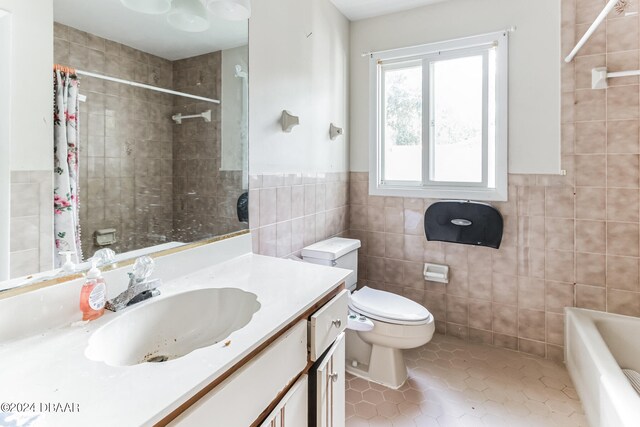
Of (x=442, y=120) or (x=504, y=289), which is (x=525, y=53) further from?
(x=504, y=289)

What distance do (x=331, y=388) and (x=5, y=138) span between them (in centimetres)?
121

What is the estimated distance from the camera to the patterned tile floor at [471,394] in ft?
5.40

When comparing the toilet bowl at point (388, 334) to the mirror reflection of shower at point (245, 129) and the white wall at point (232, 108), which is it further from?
the white wall at point (232, 108)

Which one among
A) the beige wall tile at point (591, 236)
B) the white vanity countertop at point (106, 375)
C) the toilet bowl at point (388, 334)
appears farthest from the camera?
the beige wall tile at point (591, 236)

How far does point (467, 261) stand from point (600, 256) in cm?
74

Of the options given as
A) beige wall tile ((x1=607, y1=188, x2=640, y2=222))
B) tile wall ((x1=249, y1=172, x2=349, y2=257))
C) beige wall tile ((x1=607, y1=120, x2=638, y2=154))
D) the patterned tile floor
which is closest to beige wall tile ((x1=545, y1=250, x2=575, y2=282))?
beige wall tile ((x1=607, y1=188, x2=640, y2=222))

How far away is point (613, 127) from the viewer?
1921 millimetres

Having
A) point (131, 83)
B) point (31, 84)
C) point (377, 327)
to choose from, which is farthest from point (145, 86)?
point (377, 327)

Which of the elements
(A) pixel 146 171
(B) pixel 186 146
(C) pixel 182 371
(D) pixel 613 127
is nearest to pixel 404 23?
(D) pixel 613 127

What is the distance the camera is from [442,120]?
96.2 inches

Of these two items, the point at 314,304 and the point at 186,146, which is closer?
the point at 314,304

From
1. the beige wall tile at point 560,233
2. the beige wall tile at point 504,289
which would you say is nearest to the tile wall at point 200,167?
the beige wall tile at point 504,289

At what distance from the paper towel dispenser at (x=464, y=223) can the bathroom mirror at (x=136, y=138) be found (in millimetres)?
1367

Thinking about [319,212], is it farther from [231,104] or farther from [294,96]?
[231,104]
